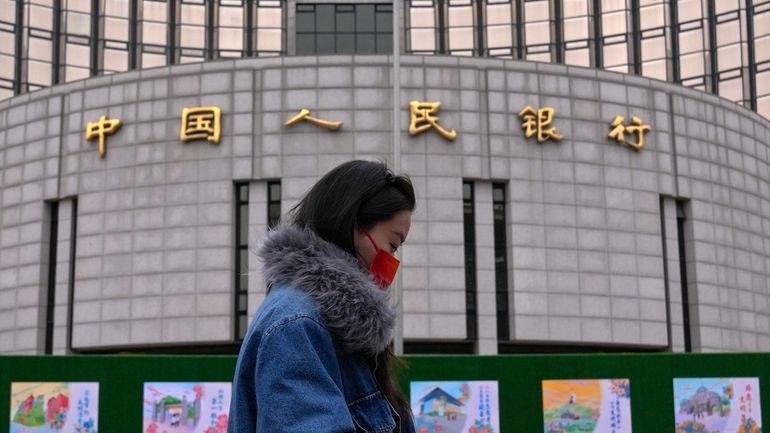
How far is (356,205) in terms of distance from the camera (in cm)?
284

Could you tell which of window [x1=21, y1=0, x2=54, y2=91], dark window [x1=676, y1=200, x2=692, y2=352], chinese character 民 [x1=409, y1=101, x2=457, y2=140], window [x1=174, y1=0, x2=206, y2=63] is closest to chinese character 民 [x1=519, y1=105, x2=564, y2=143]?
chinese character 民 [x1=409, y1=101, x2=457, y2=140]

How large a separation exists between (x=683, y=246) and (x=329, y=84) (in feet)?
39.5

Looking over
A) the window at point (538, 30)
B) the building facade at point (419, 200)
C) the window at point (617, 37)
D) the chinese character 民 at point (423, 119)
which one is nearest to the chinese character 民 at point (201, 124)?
the building facade at point (419, 200)

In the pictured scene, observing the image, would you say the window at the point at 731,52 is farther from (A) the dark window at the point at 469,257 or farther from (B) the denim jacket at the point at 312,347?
(B) the denim jacket at the point at 312,347

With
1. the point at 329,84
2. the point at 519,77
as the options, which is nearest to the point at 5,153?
the point at 329,84

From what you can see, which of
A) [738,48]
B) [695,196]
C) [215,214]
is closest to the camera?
[215,214]

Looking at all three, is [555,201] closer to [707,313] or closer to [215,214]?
[707,313]

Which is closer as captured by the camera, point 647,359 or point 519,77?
point 647,359

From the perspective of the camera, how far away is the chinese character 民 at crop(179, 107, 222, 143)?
110 feet

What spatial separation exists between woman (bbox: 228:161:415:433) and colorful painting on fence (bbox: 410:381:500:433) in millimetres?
12244

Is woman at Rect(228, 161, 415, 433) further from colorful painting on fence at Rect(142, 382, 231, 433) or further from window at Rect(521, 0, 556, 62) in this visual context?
window at Rect(521, 0, 556, 62)

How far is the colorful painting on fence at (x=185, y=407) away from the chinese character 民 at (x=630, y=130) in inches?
855

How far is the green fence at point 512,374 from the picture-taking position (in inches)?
592

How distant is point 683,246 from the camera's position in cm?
3575
